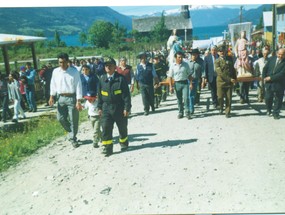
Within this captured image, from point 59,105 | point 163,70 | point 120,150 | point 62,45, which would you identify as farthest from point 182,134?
point 163,70

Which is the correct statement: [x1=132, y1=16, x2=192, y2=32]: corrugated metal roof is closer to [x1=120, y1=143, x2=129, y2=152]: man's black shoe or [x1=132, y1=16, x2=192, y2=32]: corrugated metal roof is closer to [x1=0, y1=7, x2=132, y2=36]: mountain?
[x1=0, y1=7, x2=132, y2=36]: mountain

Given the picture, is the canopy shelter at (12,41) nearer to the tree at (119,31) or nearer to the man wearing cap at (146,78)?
the tree at (119,31)

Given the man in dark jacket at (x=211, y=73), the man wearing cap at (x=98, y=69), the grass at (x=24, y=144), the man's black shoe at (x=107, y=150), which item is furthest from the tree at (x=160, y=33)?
the man's black shoe at (x=107, y=150)

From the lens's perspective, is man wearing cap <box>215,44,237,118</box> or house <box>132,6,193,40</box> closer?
house <box>132,6,193,40</box>

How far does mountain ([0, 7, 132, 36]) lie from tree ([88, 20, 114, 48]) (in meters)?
0.25

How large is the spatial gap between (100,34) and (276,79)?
3.44 m

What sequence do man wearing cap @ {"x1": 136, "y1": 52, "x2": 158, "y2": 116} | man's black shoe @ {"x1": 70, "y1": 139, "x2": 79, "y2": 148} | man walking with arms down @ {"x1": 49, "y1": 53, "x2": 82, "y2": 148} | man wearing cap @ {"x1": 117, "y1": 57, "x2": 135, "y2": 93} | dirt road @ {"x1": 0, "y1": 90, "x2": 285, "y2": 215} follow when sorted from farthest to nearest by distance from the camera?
man wearing cap @ {"x1": 117, "y1": 57, "x2": 135, "y2": 93} < man wearing cap @ {"x1": 136, "y1": 52, "x2": 158, "y2": 116} < man's black shoe @ {"x1": 70, "y1": 139, "x2": 79, "y2": 148} < man walking with arms down @ {"x1": 49, "y1": 53, "x2": 82, "y2": 148} < dirt road @ {"x1": 0, "y1": 90, "x2": 285, "y2": 215}

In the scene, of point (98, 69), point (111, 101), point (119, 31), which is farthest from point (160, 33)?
point (111, 101)

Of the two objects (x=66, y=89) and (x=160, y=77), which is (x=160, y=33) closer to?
(x=160, y=77)

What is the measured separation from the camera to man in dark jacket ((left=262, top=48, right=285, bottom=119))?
6.21 meters

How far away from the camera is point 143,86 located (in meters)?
7.80

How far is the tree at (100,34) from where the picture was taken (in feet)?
18.5

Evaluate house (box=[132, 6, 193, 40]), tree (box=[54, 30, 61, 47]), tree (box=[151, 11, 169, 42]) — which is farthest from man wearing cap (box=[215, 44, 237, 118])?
tree (box=[54, 30, 61, 47])

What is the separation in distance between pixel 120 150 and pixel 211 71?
3.46 metres
